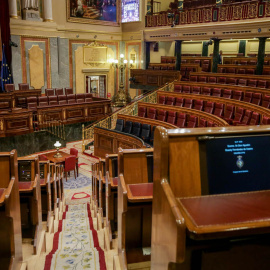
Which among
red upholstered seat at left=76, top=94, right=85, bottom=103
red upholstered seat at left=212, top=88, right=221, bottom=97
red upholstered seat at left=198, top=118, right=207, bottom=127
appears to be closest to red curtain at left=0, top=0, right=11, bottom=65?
red upholstered seat at left=76, top=94, right=85, bottom=103

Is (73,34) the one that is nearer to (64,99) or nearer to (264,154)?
(64,99)

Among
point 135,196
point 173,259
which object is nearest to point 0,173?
point 135,196

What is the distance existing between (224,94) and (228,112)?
1328 mm

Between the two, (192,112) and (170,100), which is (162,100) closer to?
(170,100)

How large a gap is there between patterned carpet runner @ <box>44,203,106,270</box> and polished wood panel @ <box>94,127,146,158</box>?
11.5 ft

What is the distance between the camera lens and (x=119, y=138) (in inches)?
345

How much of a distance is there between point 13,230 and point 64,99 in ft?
34.5

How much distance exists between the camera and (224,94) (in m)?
9.73

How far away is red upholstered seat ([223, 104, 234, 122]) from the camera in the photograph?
332 inches

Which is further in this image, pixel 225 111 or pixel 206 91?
pixel 206 91

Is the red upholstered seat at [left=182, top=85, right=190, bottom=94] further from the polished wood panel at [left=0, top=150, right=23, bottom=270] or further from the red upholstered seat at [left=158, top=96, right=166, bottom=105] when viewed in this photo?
the polished wood panel at [left=0, top=150, right=23, bottom=270]

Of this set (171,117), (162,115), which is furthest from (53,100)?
(171,117)

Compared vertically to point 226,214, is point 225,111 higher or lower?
lower

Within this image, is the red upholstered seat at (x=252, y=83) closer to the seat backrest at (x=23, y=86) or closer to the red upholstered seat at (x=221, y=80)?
the red upholstered seat at (x=221, y=80)
